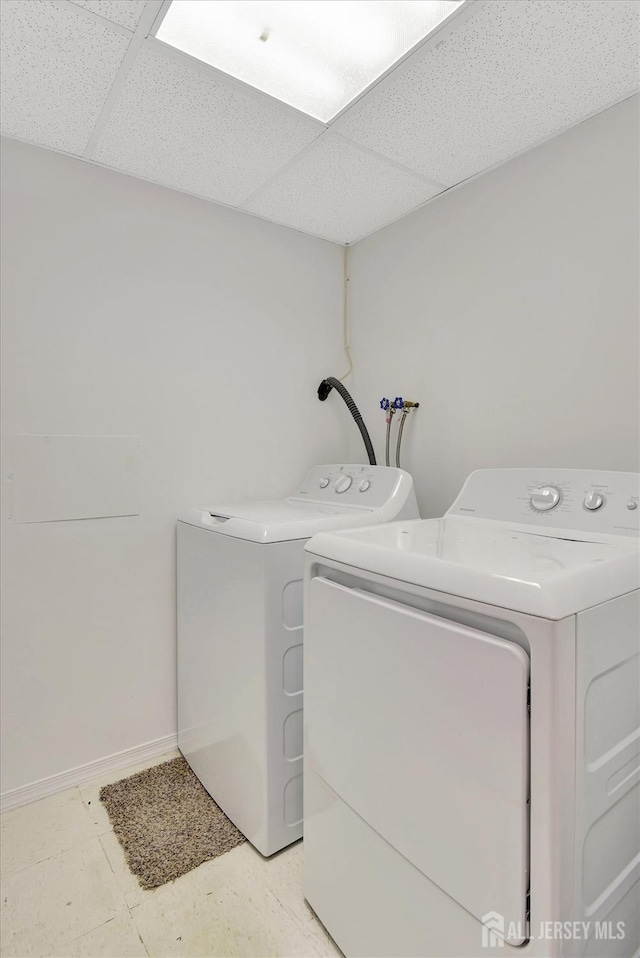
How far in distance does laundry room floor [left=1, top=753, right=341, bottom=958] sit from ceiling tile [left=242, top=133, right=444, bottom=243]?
2.22 metres

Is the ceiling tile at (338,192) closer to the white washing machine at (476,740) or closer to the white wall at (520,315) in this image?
the white wall at (520,315)

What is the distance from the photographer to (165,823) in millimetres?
1548

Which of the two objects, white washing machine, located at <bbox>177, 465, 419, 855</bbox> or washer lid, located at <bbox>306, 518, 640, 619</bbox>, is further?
white washing machine, located at <bbox>177, 465, 419, 855</bbox>

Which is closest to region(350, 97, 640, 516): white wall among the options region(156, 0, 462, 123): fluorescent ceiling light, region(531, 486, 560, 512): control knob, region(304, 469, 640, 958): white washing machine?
region(531, 486, 560, 512): control knob

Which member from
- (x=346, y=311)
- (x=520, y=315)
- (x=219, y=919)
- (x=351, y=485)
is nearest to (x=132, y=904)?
(x=219, y=919)

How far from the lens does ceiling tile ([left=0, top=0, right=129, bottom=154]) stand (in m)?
1.16

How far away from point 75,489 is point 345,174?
1490 millimetres

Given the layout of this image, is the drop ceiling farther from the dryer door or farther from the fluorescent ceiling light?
the dryer door

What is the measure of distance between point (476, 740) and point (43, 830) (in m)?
1.49

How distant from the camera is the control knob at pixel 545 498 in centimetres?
134

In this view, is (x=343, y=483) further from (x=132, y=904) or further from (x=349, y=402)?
(x=132, y=904)

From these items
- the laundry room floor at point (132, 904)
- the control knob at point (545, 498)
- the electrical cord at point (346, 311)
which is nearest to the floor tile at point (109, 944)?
the laundry room floor at point (132, 904)

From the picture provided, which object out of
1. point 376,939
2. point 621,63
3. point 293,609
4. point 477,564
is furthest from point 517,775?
point 621,63

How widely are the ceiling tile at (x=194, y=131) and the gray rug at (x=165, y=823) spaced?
2.17 meters
